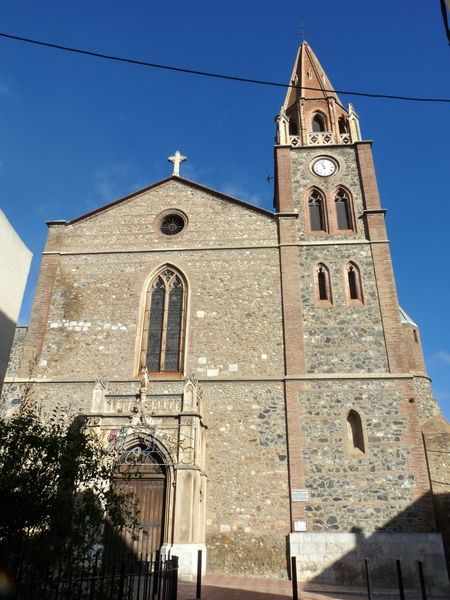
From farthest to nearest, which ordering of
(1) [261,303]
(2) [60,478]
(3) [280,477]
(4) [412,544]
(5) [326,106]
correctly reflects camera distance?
1. (5) [326,106]
2. (1) [261,303]
3. (3) [280,477]
4. (4) [412,544]
5. (2) [60,478]

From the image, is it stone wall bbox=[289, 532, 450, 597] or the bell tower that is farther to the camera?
the bell tower

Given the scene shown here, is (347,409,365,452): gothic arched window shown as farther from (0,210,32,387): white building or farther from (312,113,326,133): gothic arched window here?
(312,113,326,133): gothic arched window

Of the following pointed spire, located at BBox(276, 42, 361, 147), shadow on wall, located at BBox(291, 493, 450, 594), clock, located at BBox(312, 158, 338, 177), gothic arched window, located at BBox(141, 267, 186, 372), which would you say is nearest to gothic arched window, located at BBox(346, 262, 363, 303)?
clock, located at BBox(312, 158, 338, 177)

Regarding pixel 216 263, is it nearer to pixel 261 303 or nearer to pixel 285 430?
pixel 261 303

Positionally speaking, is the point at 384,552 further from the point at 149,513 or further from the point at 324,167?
the point at 324,167

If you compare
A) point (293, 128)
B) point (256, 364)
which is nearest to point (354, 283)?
point (256, 364)

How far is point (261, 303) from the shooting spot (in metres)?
17.8

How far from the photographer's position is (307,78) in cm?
2717

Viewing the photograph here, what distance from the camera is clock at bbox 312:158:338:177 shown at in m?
20.5

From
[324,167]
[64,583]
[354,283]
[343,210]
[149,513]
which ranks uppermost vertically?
[324,167]

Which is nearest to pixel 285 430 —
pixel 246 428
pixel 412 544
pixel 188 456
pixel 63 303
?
pixel 246 428

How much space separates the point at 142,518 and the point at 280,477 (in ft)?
13.8

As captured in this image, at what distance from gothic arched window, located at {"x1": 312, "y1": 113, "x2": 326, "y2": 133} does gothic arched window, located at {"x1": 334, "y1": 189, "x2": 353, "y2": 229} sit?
4.82 m

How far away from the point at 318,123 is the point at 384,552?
60.3 ft
